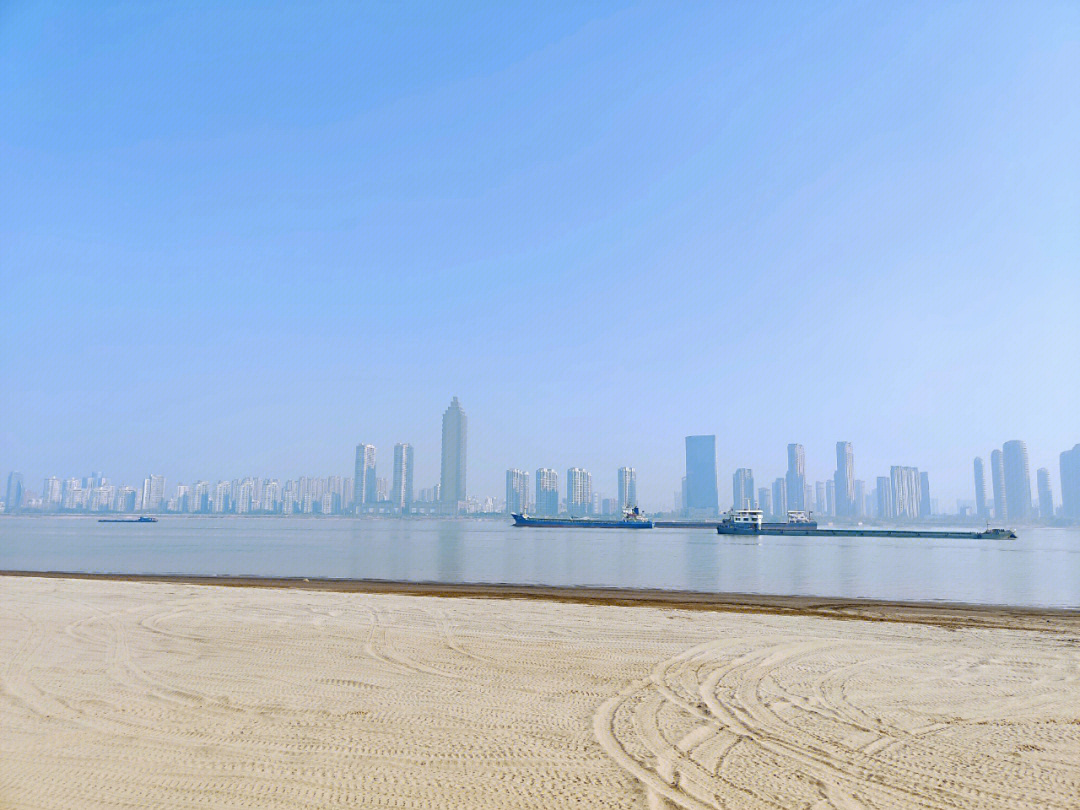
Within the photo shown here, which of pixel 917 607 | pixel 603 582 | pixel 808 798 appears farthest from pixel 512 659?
pixel 603 582

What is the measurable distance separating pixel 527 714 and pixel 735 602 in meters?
16.9

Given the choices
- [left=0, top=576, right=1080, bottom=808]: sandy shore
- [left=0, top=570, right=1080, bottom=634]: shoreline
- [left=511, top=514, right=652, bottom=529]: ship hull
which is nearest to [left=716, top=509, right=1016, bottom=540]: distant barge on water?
[left=511, top=514, right=652, bottom=529]: ship hull

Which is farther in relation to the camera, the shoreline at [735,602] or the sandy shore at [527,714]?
the shoreline at [735,602]

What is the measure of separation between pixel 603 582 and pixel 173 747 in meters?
27.8

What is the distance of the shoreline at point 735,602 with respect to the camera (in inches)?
786

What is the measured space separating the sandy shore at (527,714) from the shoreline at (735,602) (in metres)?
3.85

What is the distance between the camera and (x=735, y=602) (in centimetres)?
2406

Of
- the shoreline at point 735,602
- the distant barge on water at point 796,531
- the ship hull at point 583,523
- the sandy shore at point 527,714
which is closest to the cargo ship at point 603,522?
the ship hull at point 583,523

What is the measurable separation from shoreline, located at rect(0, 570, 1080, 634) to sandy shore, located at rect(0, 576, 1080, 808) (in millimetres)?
3855

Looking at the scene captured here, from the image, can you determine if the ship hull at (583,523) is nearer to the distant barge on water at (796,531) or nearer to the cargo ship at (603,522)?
the cargo ship at (603,522)

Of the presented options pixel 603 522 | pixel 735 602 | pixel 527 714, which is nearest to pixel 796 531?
pixel 603 522

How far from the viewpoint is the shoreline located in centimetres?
1995

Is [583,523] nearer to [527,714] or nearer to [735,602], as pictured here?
[735,602]

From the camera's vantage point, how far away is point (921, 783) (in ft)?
22.0
